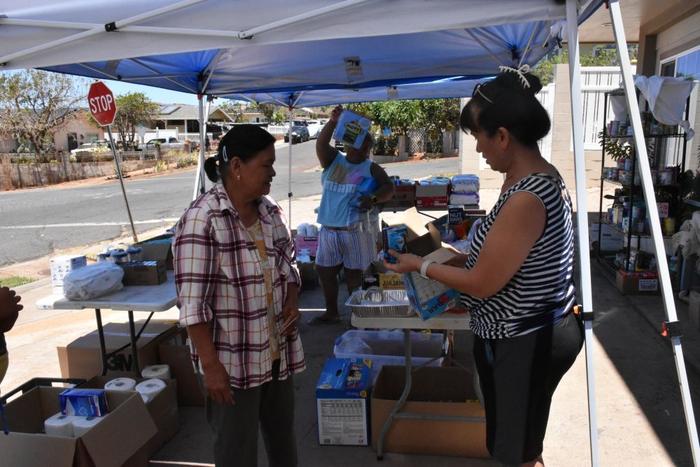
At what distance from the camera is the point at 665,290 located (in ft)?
6.17

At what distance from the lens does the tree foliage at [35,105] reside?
25.3m

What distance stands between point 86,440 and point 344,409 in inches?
49.7

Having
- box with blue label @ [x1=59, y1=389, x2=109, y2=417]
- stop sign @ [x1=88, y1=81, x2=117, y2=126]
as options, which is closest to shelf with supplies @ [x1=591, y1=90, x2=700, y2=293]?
box with blue label @ [x1=59, y1=389, x2=109, y2=417]

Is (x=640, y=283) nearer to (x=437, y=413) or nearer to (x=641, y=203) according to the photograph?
(x=641, y=203)

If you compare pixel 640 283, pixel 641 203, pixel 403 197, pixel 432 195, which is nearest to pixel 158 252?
pixel 403 197

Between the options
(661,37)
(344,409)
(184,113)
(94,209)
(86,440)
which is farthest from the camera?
(184,113)

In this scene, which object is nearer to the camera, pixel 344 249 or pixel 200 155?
pixel 344 249

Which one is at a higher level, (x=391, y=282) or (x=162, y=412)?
(x=391, y=282)

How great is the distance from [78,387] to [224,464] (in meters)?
1.46

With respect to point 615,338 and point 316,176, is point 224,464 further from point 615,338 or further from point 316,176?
point 316,176

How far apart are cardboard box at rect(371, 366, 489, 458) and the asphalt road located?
7.92 metres

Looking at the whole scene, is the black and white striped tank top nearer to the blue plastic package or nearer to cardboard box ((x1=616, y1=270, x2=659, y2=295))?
the blue plastic package

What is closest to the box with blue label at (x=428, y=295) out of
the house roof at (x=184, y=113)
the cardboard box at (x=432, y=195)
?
the cardboard box at (x=432, y=195)

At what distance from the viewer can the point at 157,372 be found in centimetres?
334
